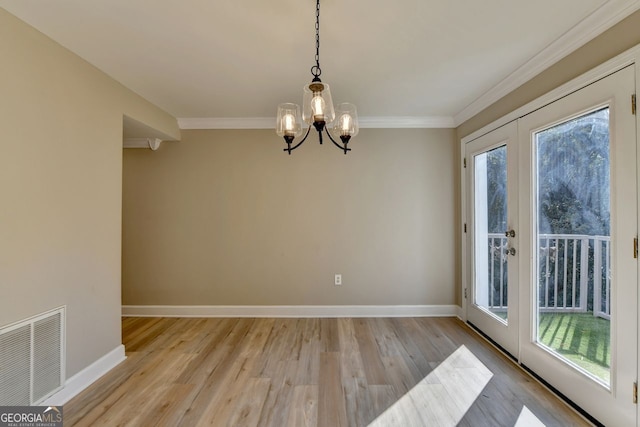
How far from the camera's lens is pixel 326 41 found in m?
1.84

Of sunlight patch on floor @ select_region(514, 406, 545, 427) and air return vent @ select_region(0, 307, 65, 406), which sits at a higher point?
air return vent @ select_region(0, 307, 65, 406)

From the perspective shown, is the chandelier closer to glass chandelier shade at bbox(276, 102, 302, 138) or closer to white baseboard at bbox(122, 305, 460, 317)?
glass chandelier shade at bbox(276, 102, 302, 138)

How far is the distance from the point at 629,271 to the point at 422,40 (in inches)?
71.2

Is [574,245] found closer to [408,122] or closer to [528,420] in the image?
[528,420]

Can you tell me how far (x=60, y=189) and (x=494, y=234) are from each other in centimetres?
359

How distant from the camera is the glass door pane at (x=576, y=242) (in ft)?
5.43

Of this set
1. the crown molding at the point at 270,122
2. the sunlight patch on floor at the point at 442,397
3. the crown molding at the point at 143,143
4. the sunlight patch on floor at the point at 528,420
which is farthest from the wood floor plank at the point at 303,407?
the crown molding at the point at 143,143

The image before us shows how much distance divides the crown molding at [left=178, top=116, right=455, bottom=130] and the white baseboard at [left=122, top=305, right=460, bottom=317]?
2229 mm

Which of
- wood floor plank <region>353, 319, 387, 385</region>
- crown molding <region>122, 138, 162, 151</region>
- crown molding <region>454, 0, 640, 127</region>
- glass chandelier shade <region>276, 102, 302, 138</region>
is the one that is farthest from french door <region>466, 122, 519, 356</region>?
crown molding <region>122, 138, 162, 151</region>

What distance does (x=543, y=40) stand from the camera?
1.85 m

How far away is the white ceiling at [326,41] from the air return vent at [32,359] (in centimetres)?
183

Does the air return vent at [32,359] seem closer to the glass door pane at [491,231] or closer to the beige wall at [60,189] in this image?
the beige wall at [60,189]

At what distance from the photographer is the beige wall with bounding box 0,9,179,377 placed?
5.15ft

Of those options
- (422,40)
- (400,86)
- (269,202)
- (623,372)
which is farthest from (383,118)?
(623,372)
